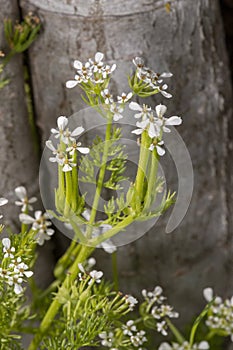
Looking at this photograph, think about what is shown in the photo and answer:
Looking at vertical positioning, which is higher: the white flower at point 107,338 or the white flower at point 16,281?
the white flower at point 16,281

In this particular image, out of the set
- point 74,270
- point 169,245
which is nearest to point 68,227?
point 74,270

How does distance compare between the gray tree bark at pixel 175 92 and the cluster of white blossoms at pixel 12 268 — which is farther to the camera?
the gray tree bark at pixel 175 92

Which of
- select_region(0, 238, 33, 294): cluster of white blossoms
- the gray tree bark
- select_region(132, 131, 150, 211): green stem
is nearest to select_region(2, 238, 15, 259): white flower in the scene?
select_region(0, 238, 33, 294): cluster of white blossoms

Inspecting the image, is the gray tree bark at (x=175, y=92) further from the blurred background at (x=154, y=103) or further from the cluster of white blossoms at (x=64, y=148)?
the cluster of white blossoms at (x=64, y=148)

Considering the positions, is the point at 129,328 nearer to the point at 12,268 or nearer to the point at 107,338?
the point at 107,338

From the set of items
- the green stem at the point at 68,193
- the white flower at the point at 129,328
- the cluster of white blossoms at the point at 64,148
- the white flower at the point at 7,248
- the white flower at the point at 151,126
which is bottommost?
the white flower at the point at 129,328

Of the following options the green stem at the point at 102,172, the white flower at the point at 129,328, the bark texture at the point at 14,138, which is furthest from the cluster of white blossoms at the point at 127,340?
the bark texture at the point at 14,138

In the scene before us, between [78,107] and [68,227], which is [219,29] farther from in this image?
[68,227]

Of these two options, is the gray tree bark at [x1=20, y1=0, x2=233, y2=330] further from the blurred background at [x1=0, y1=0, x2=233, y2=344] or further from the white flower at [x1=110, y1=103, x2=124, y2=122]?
the white flower at [x1=110, y1=103, x2=124, y2=122]
